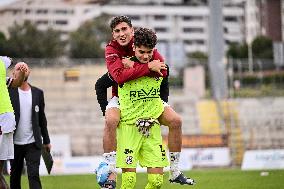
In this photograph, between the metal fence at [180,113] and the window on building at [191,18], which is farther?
the window on building at [191,18]

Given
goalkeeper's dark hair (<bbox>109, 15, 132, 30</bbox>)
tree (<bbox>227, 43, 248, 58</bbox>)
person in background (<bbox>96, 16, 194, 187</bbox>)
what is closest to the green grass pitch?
person in background (<bbox>96, 16, 194, 187</bbox>)

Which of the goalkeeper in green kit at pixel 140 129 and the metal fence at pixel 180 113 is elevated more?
the goalkeeper in green kit at pixel 140 129

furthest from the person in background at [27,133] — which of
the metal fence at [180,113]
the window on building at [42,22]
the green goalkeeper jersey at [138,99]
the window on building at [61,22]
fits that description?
the window on building at [61,22]

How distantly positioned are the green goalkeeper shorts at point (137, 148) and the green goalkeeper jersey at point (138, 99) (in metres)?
0.13

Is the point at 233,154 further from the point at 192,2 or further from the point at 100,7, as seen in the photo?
the point at 192,2

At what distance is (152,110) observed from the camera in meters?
10.5

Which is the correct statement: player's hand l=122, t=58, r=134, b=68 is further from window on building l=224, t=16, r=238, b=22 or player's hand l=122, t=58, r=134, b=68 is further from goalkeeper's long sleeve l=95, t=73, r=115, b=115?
window on building l=224, t=16, r=238, b=22

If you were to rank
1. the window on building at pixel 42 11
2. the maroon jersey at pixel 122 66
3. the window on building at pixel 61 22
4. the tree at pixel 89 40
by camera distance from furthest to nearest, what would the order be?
the window on building at pixel 61 22, the window on building at pixel 42 11, the tree at pixel 89 40, the maroon jersey at pixel 122 66

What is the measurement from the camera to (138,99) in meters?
10.4

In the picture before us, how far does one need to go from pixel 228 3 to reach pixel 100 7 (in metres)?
18.6

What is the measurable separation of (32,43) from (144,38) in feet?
175

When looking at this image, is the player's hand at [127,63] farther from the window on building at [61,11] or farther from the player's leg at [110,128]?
the window on building at [61,11]

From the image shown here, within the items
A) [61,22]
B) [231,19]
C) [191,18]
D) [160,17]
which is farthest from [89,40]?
[191,18]

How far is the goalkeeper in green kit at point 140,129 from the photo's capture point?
1041 centimetres
